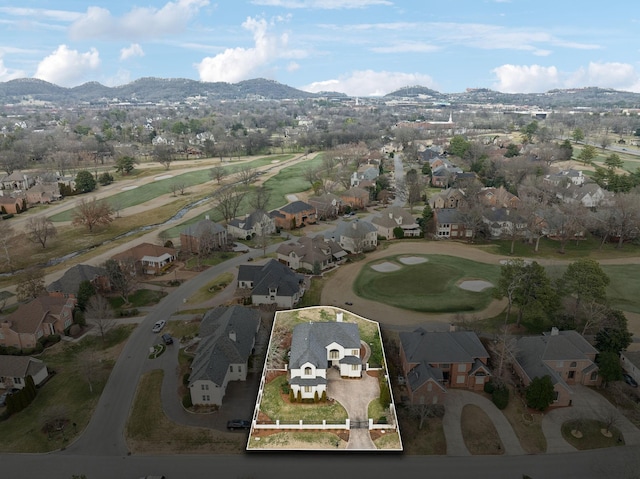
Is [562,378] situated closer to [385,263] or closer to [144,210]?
[385,263]

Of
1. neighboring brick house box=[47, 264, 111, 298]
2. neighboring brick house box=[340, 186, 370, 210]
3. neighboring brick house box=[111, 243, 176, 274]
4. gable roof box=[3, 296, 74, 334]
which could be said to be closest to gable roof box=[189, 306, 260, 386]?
gable roof box=[3, 296, 74, 334]

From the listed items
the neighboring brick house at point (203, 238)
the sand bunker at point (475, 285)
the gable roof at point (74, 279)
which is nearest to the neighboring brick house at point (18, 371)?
the gable roof at point (74, 279)

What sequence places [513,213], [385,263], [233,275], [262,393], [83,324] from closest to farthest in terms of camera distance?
1. [262,393]
2. [83,324]
3. [233,275]
4. [385,263]
5. [513,213]

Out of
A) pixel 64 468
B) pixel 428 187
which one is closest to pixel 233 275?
pixel 64 468

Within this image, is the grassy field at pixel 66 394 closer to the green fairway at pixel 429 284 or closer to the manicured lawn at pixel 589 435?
the green fairway at pixel 429 284

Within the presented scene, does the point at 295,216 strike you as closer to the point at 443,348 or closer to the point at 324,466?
the point at 443,348

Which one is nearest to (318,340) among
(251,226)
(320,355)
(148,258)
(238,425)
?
(320,355)
